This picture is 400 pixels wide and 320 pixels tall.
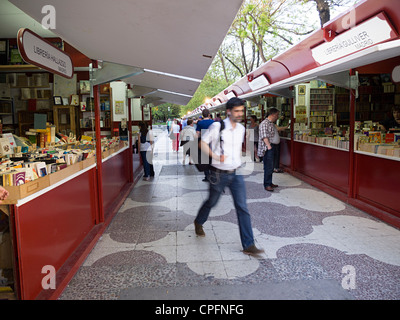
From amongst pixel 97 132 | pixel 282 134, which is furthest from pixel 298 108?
pixel 97 132

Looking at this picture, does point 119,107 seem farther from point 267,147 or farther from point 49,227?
point 49,227

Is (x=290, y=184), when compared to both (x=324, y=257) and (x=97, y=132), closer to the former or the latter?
(x=324, y=257)

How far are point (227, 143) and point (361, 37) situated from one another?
2869 mm

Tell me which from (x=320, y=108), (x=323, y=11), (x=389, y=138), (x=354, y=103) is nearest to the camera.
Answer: (x=389, y=138)

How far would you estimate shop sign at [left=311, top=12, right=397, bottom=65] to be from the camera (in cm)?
441

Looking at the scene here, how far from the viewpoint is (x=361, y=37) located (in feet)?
15.7

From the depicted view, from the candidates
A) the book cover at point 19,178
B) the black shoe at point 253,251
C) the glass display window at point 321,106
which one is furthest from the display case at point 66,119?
the glass display window at point 321,106

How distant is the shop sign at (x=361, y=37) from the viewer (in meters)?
4.41

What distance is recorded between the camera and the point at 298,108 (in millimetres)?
12438

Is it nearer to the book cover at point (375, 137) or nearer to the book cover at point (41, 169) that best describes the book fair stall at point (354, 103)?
the book cover at point (375, 137)

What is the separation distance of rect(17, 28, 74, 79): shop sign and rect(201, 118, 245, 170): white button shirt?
1.75 metres

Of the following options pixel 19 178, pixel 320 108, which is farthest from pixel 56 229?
pixel 320 108
